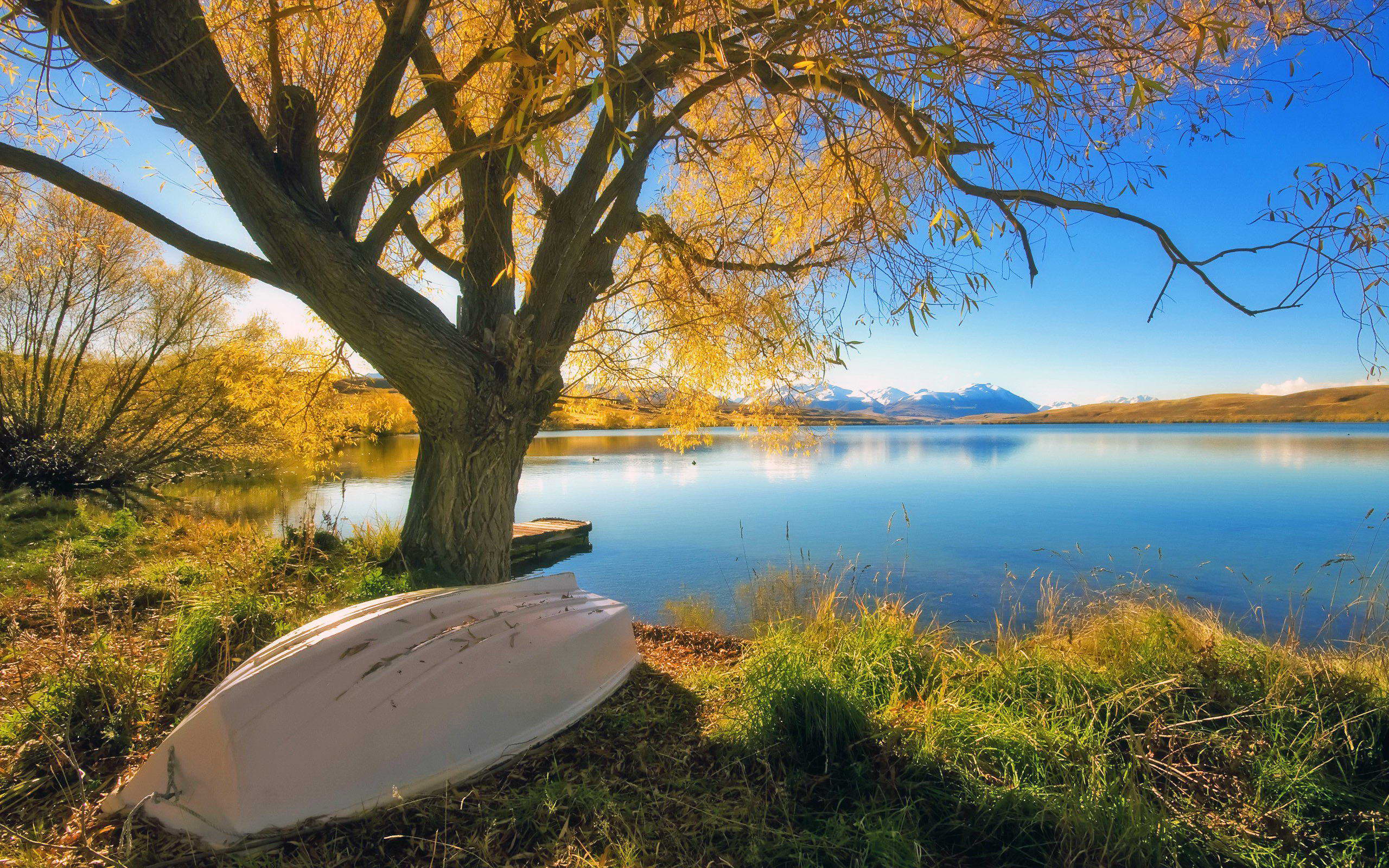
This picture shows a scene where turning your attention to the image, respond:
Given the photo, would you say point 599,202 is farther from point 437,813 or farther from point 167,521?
point 167,521

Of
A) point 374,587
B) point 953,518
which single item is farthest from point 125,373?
point 953,518

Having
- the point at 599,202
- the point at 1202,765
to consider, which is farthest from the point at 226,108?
the point at 1202,765

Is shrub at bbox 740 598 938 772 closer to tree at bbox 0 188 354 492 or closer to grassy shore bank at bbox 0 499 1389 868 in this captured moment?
grassy shore bank at bbox 0 499 1389 868

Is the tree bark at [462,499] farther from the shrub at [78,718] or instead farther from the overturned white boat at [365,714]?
the shrub at [78,718]

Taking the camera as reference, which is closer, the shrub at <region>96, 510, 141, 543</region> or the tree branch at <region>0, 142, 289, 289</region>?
the tree branch at <region>0, 142, 289, 289</region>

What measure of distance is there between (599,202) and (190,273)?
9978 millimetres

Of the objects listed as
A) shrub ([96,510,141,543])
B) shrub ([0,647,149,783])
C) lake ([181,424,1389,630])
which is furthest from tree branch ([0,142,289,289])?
shrub ([96,510,141,543])

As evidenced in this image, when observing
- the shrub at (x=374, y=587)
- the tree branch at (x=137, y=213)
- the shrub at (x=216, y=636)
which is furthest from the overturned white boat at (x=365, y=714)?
the tree branch at (x=137, y=213)

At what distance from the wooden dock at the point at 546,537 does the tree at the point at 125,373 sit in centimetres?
372

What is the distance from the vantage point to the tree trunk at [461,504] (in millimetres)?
4438

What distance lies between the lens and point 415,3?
10.6ft

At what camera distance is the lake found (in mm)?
8555

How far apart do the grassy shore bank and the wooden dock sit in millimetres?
7235

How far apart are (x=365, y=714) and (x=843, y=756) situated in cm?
177
